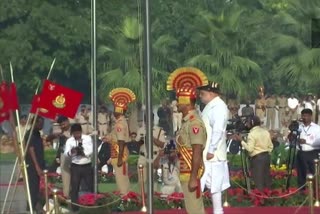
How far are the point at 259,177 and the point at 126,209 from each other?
2.95 meters

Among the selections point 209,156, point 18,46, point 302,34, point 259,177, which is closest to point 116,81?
point 18,46

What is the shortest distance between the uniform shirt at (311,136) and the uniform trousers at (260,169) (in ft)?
2.39

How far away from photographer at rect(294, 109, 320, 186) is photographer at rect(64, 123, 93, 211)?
3.90 m

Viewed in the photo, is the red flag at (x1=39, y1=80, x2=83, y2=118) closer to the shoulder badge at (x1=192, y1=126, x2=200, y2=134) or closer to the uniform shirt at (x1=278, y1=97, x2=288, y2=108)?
the shoulder badge at (x1=192, y1=126, x2=200, y2=134)

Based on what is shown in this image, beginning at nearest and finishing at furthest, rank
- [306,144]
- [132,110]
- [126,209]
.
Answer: [126,209] → [306,144] → [132,110]

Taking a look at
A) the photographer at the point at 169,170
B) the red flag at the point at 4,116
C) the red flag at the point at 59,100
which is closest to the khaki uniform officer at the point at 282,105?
the photographer at the point at 169,170

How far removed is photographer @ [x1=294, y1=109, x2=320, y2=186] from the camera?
67.8 feet

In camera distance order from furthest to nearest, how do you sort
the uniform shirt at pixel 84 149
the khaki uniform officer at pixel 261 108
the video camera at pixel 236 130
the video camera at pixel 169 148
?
the khaki uniform officer at pixel 261 108, the video camera at pixel 236 130, the video camera at pixel 169 148, the uniform shirt at pixel 84 149

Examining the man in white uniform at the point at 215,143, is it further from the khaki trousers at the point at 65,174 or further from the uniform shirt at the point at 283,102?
the uniform shirt at the point at 283,102

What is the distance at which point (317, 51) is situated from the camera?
4238 centimetres

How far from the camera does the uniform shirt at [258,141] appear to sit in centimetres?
2064

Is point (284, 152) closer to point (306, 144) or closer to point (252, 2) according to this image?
point (306, 144)

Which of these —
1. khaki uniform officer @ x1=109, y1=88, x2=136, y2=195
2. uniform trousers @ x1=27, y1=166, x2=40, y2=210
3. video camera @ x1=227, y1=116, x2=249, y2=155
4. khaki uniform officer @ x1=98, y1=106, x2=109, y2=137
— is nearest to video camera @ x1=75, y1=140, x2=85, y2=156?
uniform trousers @ x1=27, y1=166, x2=40, y2=210

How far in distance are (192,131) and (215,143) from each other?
5.11 feet
